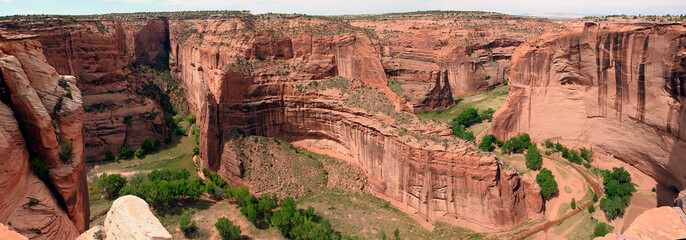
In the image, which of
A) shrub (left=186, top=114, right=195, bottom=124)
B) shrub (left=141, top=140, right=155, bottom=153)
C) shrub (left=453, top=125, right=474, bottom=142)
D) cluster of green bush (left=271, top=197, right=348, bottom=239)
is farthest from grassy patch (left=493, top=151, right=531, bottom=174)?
shrub (left=186, top=114, right=195, bottom=124)

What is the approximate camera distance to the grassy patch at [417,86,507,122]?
59750 millimetres

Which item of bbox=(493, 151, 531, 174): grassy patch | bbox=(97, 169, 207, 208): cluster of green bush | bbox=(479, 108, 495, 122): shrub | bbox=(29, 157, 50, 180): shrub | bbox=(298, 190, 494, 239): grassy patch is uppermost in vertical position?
bbox=(29, 157, 50, 180): shrub

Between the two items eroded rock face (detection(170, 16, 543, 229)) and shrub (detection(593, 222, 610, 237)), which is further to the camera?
eroded rock face (detection(170, 16, 543, 229))

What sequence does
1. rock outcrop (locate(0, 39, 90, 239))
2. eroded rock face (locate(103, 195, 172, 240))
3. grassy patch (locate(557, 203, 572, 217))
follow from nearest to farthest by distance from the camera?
1. eroded rock face (locate(103, 195, 172, 240))
2. rock outcrop (locate(0, 39, 90, 239))
3. grassy patch (locate(557, 203, 572, 217))

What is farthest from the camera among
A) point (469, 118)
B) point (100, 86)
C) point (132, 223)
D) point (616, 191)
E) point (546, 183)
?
point (469, 118)

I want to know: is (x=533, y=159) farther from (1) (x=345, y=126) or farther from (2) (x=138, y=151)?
(2) (x=138, y=151)

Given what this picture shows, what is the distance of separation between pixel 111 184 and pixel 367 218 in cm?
2484

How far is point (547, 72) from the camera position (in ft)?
128

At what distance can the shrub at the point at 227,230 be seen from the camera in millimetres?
29984

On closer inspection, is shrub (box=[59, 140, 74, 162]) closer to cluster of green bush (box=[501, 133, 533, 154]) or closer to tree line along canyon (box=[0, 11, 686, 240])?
tree line along canyon (box=[0, 11, 686, 240])

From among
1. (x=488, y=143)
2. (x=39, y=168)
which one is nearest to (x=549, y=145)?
(x=488, y=143)

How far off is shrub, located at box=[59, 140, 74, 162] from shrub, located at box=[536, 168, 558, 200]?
107 feet

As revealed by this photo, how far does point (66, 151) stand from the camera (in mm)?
15617

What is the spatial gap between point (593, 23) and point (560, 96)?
749 centimetres
